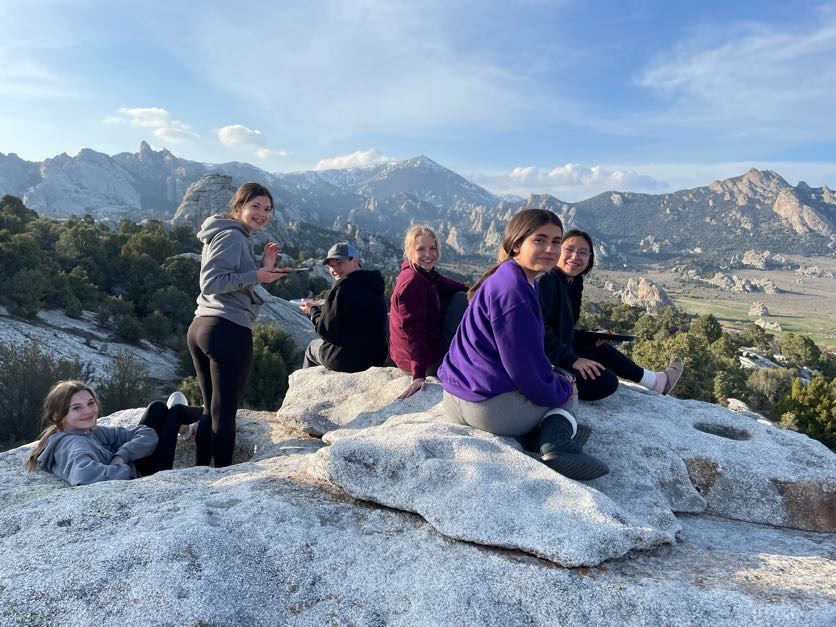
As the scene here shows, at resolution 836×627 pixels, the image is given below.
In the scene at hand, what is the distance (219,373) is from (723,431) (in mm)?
6434

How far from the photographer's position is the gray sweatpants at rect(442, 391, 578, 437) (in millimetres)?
4664

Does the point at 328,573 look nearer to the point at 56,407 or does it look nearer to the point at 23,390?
the point at 56,407

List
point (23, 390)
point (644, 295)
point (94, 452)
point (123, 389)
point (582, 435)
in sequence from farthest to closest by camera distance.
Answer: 1. point (644, 295)
2. point (123, 389)
3. point (23, 390)
4. point (94, 452)
5. point (582, 435)

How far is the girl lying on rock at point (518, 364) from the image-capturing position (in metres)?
4.23

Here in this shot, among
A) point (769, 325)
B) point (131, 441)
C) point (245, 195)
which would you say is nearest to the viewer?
point (131, 441)

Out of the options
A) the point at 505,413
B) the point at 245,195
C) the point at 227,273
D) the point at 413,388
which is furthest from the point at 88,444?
the point at 505,413

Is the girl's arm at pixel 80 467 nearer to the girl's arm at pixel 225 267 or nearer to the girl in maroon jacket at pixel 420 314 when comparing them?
the girl's arm at pixel 225 267

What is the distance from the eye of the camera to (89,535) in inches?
135

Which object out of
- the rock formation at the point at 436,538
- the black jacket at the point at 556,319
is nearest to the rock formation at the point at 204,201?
the black jacket at the point at 556,319

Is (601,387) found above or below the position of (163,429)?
above

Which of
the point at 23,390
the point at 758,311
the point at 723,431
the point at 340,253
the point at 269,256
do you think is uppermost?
the point at 340,253

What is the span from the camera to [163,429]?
5828 mm

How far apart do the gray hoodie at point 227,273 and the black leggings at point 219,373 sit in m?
0.15

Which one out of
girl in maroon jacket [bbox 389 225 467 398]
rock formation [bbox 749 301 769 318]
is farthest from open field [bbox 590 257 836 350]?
girl in maroon jacket [bbox 389 225 467 398]
